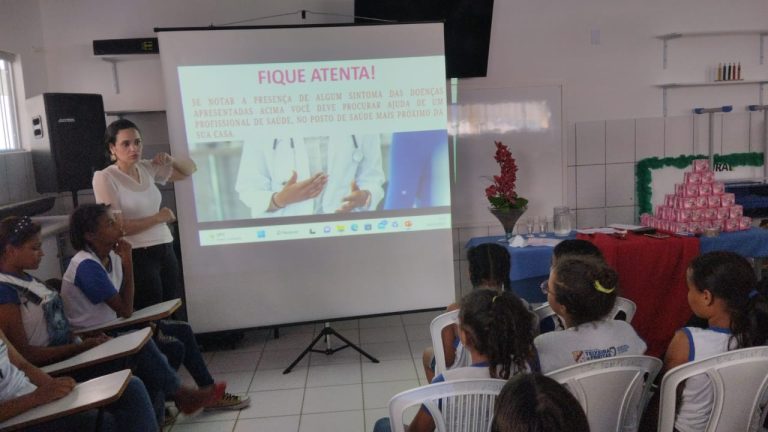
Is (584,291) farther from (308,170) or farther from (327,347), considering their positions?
(327,347)

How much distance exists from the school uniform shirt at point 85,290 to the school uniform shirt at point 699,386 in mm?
2206

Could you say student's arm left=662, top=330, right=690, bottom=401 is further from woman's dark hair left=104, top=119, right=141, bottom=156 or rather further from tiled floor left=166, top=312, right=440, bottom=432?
woman's dark hair left=104, top=119, right=141, bottom=156

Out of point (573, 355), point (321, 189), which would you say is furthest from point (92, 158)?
point (573, 355)

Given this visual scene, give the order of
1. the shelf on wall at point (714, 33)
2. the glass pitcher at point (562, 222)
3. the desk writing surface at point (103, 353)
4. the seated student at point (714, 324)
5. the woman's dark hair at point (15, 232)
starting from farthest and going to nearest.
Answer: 1. the shelf on wall at point (714, 33)
2. the glass pitcher at point (562, 222)
3. the woman's dark hair at point (15, 232)
4. the desk writing surface at point (103, 353)
5. the seated student at point (714, 324)

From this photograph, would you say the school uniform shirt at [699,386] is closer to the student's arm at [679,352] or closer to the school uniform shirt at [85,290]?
the student's arm at [679,352]

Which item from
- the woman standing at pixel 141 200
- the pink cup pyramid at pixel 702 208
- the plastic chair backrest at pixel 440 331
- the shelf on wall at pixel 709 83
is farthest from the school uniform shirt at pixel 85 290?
the shelf on wall at pixel 709 83

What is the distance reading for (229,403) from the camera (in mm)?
2910

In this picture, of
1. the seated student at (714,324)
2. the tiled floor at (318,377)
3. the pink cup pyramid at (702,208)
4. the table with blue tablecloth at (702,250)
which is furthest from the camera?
the pink cup pyramid at (702,208)

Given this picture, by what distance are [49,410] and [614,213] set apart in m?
3.89

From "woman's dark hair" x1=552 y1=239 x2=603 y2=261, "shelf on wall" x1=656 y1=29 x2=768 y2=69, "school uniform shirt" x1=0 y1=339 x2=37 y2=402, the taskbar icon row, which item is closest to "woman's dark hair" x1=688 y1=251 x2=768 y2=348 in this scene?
"woman's dark hair" x1=552 y1=239 x2=603 y2=261

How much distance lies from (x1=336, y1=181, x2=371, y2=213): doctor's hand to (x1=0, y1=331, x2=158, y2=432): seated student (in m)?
1.57

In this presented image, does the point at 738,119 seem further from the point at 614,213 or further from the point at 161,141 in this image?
the point at 161,141

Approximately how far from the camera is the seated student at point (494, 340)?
5.17ft

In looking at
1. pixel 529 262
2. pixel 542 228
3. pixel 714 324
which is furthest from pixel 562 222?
pixel 714 324
